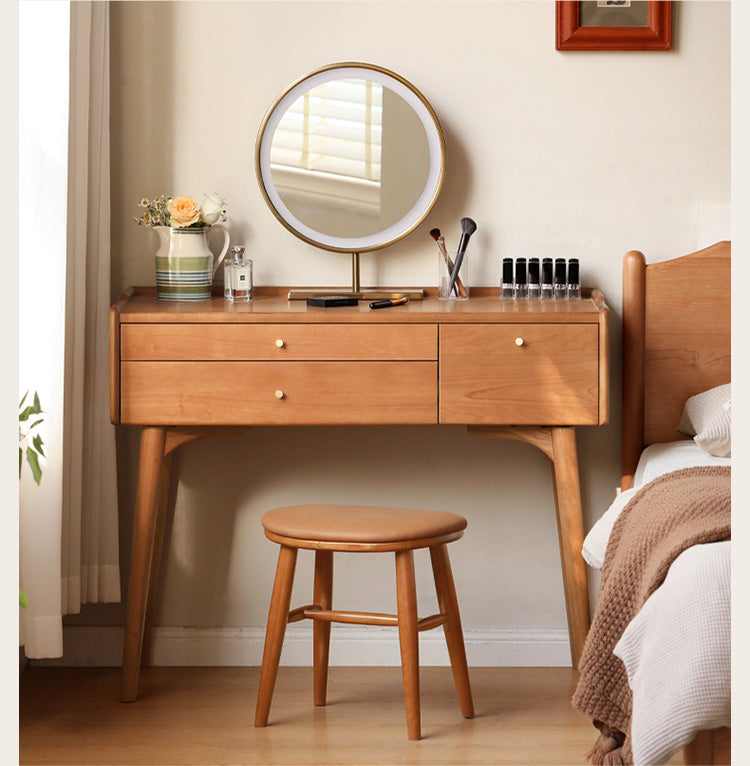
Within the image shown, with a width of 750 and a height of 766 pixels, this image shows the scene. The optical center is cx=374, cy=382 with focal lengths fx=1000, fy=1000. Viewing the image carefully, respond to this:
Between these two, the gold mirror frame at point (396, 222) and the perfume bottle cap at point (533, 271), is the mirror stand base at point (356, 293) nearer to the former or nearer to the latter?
the gold mirror frame at point (396, 222)

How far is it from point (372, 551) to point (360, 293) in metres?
0.74

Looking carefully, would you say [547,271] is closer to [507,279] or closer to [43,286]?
[507,279]

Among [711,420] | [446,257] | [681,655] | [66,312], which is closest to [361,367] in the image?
[446,257]

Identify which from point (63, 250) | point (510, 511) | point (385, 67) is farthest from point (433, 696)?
point (385, 67)

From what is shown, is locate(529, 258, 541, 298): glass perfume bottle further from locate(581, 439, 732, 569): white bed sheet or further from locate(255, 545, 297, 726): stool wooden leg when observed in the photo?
locate(255, 545, 297, 726): stool wooden leg

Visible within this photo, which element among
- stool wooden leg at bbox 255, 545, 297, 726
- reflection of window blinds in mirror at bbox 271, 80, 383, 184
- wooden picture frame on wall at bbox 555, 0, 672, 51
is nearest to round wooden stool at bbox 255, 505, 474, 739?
stool wooden leg at bbox 255, 545, 297, 726

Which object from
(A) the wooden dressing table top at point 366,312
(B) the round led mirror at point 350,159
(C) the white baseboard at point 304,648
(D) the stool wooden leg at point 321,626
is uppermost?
(B) the round led mirror at point 350,159

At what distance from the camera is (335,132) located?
2.48 m

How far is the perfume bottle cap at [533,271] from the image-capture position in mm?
2443

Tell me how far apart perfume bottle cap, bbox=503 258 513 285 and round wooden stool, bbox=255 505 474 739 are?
631 millimetres

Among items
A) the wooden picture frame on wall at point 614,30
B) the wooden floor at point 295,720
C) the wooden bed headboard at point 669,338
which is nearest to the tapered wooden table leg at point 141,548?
the wooden floor at point 295,720

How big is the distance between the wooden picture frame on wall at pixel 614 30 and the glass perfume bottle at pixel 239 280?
941 millimetres

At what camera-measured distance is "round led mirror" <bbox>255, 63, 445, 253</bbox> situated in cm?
247

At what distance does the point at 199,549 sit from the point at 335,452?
0.44 metres
